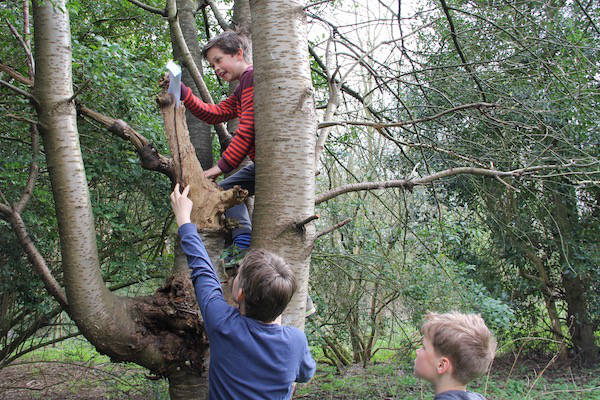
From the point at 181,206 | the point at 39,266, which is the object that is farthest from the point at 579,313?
the point at 39,266

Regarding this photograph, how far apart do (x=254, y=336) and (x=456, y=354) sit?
69cm

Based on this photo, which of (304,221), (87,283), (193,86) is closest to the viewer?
(304,221)

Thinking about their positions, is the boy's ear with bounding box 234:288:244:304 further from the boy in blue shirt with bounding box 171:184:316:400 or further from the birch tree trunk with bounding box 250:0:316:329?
the birch tree trunk with bounding box 250:0:316:329

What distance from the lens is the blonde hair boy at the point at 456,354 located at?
5.47ft

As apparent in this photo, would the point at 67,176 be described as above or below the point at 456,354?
above

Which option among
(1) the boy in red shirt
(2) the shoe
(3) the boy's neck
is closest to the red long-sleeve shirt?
(1) the boy in red shirt

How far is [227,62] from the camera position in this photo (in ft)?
10.4

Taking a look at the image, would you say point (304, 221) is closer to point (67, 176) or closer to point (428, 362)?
point (428, 362)

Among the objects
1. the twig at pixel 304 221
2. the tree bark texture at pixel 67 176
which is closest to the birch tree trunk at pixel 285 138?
the twig at pixel 304 221

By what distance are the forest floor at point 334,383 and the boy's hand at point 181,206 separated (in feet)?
11.5

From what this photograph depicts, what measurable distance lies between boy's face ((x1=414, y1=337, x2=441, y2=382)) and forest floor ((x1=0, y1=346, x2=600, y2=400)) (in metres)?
4.18

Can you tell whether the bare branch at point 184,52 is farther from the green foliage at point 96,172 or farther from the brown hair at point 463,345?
the brown hair at point 463,345

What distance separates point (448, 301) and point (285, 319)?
123 inches

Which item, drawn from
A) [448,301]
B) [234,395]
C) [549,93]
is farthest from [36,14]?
[549,93]
